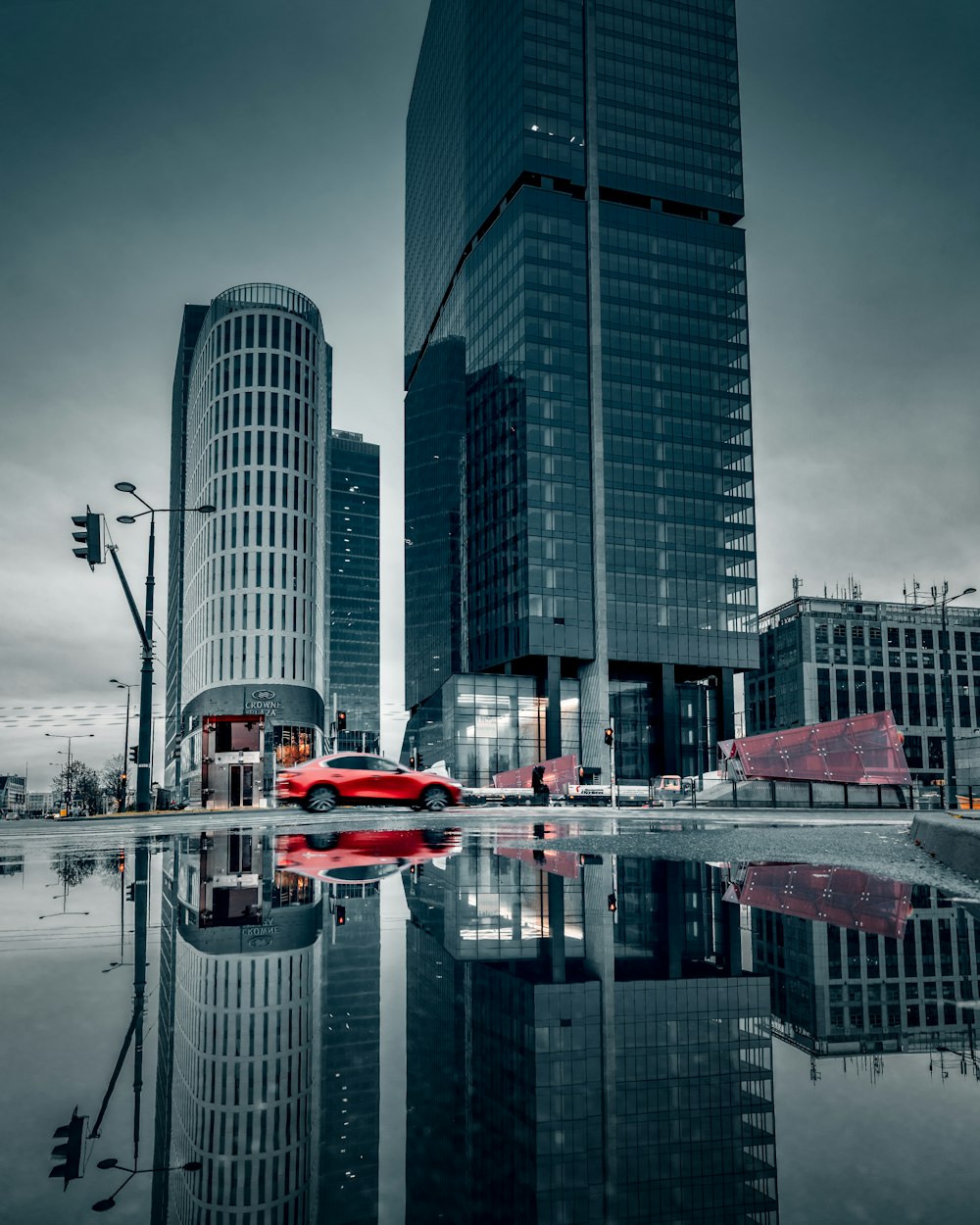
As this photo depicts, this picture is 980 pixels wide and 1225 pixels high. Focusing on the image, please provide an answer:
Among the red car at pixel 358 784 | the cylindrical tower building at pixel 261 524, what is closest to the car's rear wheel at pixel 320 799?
the red car at pixel 358 784

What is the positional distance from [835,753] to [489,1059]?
137 ft

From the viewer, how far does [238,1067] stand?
3.13 meters

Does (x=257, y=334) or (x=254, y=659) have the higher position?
(x=257, y=334)

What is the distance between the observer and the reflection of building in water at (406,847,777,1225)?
228 cm

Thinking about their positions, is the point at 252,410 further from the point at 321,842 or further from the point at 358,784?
the point at 321,842

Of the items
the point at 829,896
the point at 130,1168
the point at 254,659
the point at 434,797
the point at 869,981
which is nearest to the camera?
the point at 130,1168

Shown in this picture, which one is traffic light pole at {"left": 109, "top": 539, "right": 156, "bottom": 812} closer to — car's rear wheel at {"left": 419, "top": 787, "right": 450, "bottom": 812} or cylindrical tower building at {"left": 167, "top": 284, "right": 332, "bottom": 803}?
car's rear wheel at {"left": 419, "top": 787, "right": 450, "bottom": 812}

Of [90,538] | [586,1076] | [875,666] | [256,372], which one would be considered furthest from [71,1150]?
[875,666]

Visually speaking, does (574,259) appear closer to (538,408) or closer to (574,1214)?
(538,408)

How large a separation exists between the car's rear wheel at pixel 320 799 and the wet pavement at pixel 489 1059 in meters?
18.9

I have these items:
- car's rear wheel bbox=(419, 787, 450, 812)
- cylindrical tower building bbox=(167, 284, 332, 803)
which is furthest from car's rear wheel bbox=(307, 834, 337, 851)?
cylindrical tower building bbox=(167, 284, 332, 803)

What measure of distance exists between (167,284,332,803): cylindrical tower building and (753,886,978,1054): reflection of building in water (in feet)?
334

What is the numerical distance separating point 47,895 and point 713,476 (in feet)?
324

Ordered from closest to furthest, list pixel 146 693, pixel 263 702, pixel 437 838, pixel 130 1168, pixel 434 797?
pixel 130 1168 < pixel 437 838 < pixel 434 797 < pixel 146 693 < pixel 263 702
